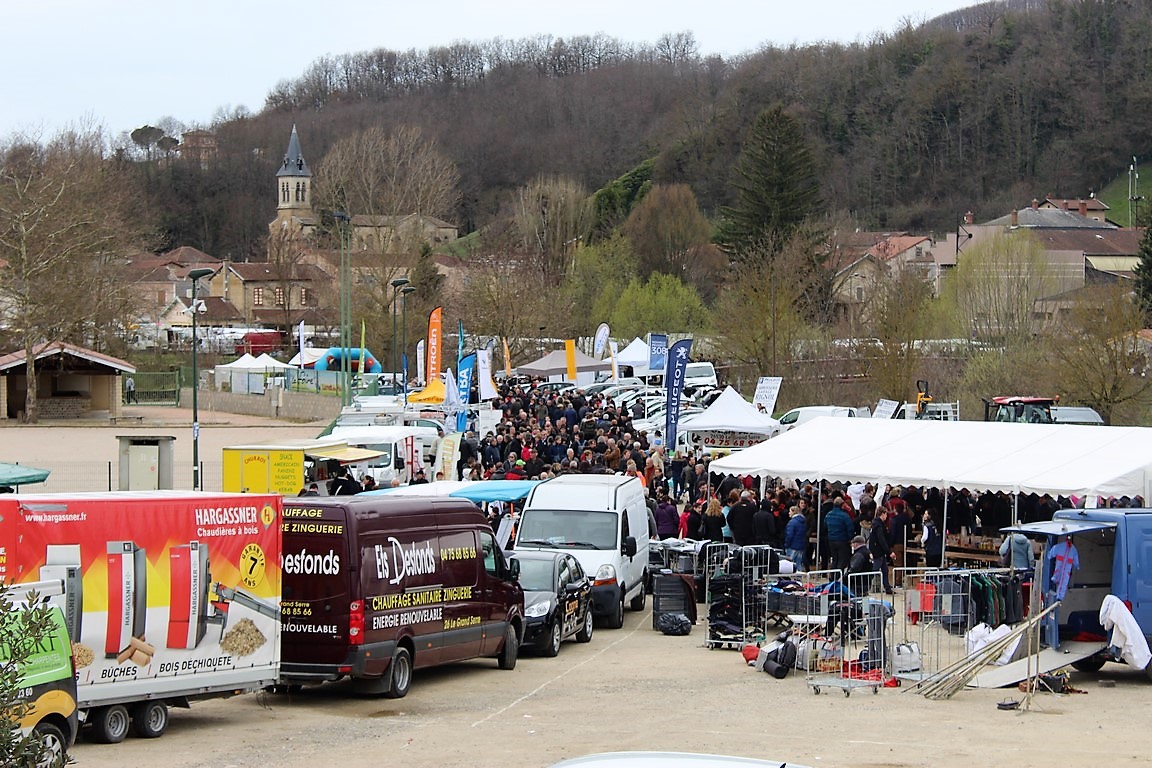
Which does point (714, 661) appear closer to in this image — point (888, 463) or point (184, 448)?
point (888, 463)

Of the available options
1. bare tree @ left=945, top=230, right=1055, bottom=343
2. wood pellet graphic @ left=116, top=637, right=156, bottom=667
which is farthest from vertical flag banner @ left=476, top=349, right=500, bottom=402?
wood pellet graphic @ left=116, top=637, right=156, bottom=667

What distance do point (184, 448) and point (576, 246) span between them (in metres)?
54.0

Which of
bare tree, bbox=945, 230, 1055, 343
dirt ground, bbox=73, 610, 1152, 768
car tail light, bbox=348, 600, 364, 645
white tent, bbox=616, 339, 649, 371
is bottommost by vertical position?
dirt ground, bbox=73, 610, 1152, 768

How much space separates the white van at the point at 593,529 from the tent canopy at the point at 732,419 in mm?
11002

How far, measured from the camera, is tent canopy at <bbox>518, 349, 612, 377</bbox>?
58188 millimetres

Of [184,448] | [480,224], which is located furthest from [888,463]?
[480,224]

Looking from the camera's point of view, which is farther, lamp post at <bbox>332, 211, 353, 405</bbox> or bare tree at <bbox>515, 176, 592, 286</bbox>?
bare tree at <bbox>515, 176, 592, 286</bbox>

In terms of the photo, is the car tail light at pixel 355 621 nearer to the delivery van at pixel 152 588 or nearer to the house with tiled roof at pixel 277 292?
the delivery van at pixel 152 588

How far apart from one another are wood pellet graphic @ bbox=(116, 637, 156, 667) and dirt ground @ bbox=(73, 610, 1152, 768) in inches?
27.7

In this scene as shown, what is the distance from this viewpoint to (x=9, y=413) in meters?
62.3

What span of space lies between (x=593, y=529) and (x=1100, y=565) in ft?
23.0

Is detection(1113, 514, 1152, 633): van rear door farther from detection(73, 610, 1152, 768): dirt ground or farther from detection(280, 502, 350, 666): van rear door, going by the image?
detection(280, 502, 350, 666): van rear door

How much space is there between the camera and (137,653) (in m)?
12.1

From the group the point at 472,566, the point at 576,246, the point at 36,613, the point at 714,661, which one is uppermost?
the point at 576,246
